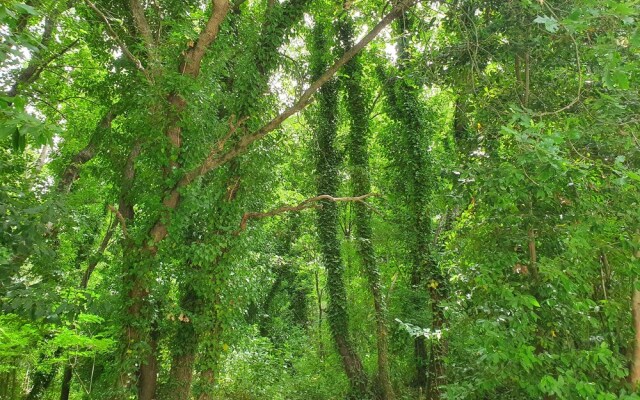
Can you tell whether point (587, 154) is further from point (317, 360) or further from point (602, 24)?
point (317, 360)

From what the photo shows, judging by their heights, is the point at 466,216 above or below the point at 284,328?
above

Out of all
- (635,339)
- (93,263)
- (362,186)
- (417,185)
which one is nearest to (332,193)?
(362,186)

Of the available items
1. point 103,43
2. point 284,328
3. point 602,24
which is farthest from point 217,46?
point 284,328

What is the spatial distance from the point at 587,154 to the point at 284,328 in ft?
43.1

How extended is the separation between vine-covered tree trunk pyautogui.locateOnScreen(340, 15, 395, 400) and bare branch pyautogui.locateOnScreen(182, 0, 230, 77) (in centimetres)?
380

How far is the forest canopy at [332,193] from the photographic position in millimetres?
3064

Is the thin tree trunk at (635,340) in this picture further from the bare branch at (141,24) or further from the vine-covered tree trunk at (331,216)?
the vine-covered tree trunk at (331,216)

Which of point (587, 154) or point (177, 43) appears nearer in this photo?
point (587, 154)

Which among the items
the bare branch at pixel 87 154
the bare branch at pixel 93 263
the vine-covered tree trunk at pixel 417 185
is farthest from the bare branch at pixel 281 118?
the vine-covered tree trunk at pixel 417 185

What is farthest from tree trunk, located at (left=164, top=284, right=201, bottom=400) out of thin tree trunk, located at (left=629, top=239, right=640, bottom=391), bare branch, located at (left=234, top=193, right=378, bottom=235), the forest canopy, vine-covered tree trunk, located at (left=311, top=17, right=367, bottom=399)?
thin tree trunk, located at (left=629, top=239, right=640, bottom=391)

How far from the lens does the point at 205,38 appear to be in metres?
5.45

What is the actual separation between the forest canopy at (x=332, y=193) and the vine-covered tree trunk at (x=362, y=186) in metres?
0.05

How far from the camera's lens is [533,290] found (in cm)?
351

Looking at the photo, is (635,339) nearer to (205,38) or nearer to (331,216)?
(205,38)
